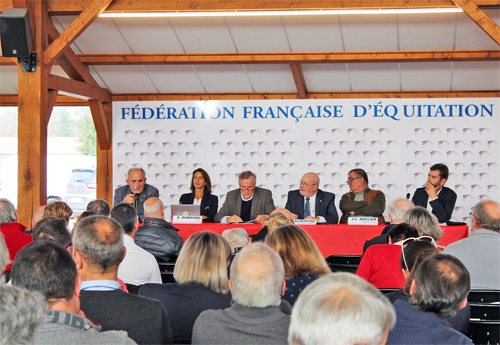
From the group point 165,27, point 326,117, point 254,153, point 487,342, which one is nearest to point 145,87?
point 165,27

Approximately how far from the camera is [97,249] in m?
2.14

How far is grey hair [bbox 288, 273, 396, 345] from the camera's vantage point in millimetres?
1149

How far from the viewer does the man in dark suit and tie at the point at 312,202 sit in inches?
242

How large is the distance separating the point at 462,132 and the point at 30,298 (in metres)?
7.58

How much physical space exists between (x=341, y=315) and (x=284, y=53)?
657 centimetres

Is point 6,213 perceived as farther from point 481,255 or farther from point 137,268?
point 481,255

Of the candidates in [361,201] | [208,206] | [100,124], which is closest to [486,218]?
[361,201]

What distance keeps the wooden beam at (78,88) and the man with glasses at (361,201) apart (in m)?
3.80

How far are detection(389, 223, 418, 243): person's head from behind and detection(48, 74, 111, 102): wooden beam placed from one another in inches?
193

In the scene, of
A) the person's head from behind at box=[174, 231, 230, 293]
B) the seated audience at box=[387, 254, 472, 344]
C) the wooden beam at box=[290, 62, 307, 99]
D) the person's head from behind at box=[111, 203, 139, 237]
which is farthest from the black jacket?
the wooden beam at box=[290, 62, 307, 99]

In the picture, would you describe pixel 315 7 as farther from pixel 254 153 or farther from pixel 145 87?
pixel 145 87

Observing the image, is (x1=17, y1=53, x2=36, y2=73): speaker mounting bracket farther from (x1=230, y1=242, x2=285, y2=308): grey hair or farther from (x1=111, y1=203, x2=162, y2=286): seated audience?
(x1=230, y1=242, x2=285, y2=308): grey hair

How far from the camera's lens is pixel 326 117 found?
→ 8.11m

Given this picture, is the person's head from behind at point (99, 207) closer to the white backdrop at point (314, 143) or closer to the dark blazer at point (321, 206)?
the dark blazer at point (321, 206)
